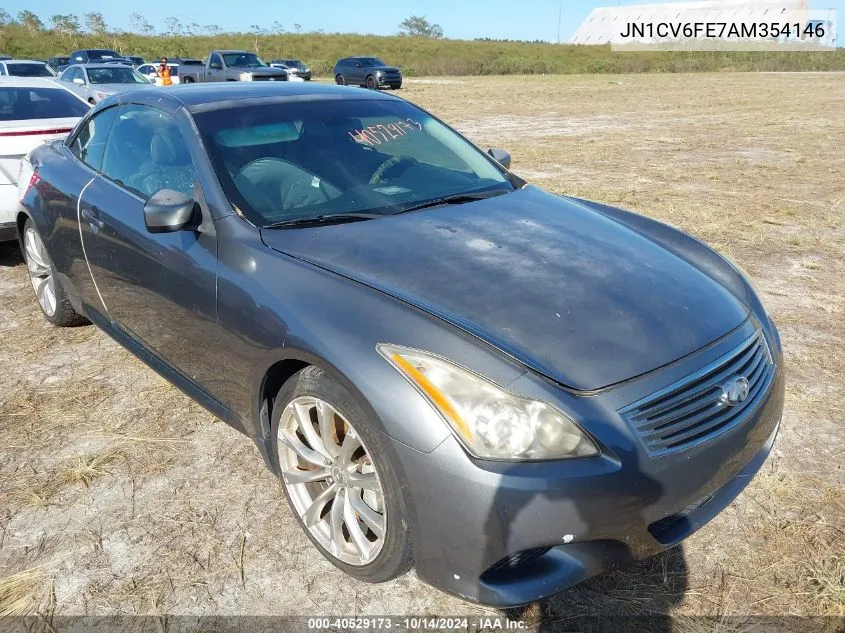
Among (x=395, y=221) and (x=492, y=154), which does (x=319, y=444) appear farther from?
(x=492, y=154)

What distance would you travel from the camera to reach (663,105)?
824 inches

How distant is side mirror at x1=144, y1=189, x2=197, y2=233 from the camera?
2578mm

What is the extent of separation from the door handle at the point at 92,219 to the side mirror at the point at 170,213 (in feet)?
2.74

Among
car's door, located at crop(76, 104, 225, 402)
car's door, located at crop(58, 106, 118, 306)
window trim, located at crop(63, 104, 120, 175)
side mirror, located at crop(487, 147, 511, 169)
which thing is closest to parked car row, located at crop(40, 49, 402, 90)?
window trim, located at crop(63, 104, 120, 175)

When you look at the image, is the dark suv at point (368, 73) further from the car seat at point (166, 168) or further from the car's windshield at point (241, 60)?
the car seat at point (166, 168)

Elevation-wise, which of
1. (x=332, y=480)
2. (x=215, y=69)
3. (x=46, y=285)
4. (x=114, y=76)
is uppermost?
(x=215, y=69)

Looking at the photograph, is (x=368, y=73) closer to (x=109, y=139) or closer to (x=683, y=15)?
(x=109, y=139)

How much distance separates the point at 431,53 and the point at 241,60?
43.8 meters

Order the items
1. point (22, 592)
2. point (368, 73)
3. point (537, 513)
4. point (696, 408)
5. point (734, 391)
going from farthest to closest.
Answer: point (368, 73) < point (22, 592) < point (734, 391) < point (696, 408) < point (537, 513)

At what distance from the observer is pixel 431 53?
6375 centimetres

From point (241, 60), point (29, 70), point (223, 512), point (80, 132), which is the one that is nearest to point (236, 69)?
point (241, 60)

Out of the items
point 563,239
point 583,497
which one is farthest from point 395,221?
point 583,497

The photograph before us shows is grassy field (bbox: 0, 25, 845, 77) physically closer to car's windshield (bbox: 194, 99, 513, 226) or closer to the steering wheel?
car's windshield (bbox: 194, 99, 513, 226)

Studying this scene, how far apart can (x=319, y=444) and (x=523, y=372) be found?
0.80 metres
